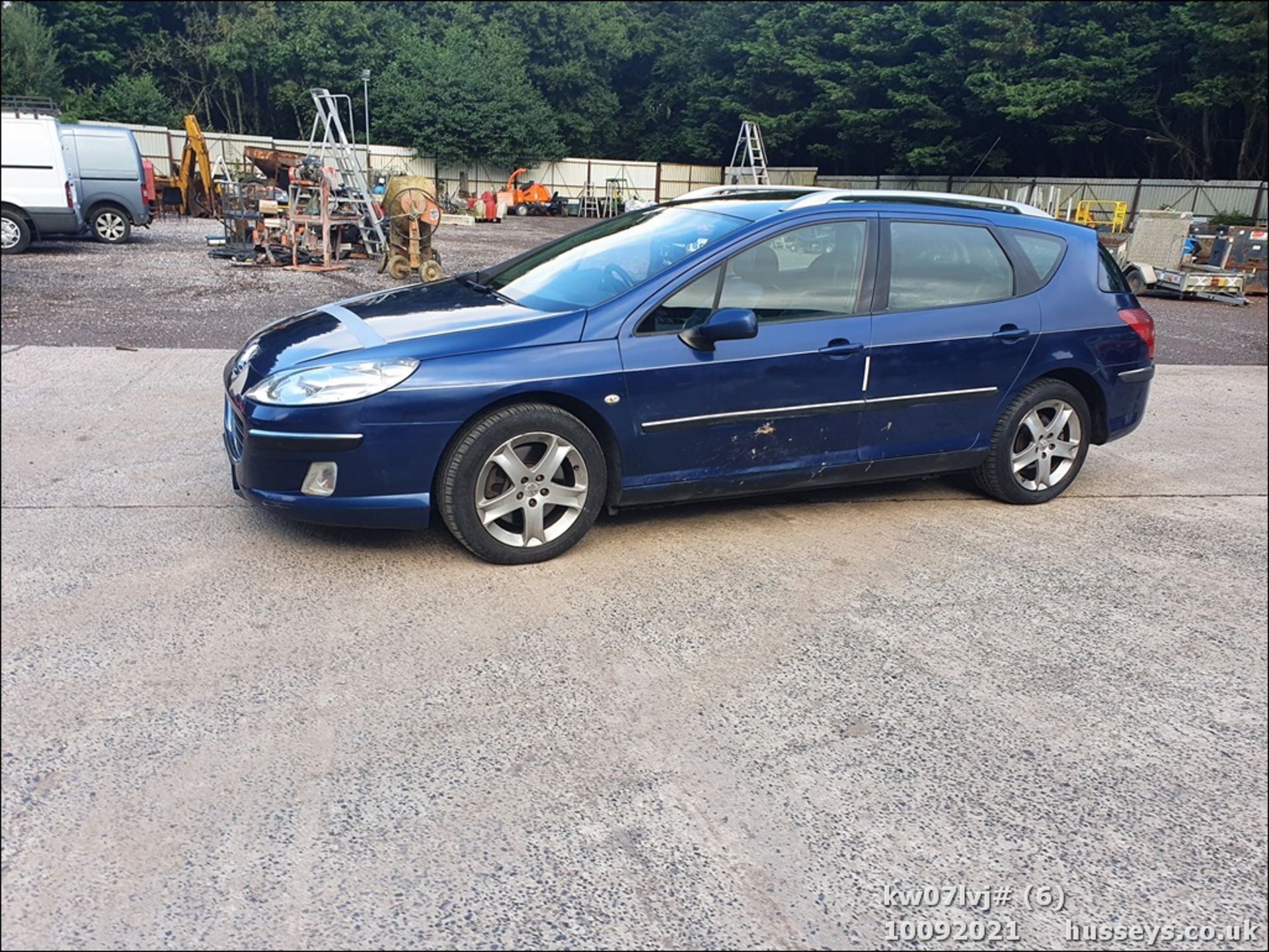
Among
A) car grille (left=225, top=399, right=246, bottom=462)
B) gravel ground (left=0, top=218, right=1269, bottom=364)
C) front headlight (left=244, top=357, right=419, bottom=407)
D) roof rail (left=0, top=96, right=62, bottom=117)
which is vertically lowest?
gravel ground (left=0, top=218, right=1269, bottom=364)

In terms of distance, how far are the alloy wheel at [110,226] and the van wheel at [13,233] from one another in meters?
3.12

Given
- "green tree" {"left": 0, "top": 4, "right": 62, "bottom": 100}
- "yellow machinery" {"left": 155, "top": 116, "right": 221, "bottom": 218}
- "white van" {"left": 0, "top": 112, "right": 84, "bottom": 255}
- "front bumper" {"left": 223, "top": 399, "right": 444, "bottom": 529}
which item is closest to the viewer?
"front bumper" {"left": 223, "top": 399, "right": 444, "bottom": 529}

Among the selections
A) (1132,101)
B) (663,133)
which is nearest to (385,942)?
(1132,101)

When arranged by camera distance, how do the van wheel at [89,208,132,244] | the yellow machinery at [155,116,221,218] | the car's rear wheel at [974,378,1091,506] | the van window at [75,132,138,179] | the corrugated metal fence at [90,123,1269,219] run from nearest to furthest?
the car's rear wheel at [974,378,1091,506]
the van window at [75,132,138,179]
the van wheel at [89,208,132,244]
the yellow machinery at [155,116,221,218]
the corrugated metal fence at [90,123,1269,219]

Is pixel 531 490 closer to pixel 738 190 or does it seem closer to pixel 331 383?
pixel 331 383

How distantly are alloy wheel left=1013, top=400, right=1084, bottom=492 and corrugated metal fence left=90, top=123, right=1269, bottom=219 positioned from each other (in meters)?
13.7

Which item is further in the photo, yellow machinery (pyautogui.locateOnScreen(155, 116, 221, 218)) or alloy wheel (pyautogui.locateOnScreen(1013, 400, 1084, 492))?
yellow machinery (pyautogui.locateOnScreen(155, 116, 221, 218))

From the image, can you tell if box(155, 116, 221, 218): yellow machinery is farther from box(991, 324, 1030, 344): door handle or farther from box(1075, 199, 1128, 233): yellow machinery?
box(1075, 199, 1128, 233): yellow machinery

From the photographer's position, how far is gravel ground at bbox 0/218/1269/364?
30.8 ft

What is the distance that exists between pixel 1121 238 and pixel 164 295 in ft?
56.8

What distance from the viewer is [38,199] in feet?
47.7

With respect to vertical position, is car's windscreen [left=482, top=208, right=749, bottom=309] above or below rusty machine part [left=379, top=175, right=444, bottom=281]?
above

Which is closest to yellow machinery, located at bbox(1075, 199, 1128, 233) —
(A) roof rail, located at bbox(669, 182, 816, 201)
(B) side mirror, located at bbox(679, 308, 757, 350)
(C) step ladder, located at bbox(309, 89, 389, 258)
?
(C) step ladder, located at bbox(309, 89, 389, 258)

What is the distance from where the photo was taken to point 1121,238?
19.5m
